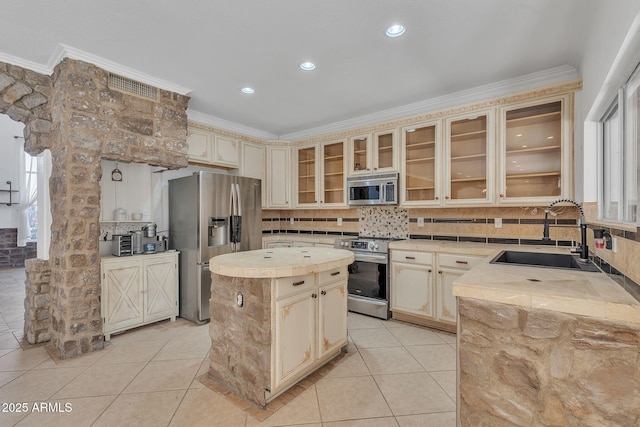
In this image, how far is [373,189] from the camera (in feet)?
12.9

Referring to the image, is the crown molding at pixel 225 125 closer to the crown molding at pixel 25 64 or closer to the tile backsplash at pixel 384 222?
the crown molding at pixel 25 64

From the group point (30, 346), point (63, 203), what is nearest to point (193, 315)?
point (30, 346)

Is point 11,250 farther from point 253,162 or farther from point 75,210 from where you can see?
point 253,162

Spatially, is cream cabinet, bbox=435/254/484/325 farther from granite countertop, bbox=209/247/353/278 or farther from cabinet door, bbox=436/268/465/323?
granite countertop, bbox=209/247/353/278

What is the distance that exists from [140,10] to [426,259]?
3278 mm

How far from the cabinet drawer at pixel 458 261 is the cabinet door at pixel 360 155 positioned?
4.82 feet

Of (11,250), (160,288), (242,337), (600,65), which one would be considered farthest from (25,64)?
(11,250)

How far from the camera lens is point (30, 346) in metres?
2.85

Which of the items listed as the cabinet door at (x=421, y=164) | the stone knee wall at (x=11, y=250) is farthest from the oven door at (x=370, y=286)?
the stone knee wall at (x=11, y=250)

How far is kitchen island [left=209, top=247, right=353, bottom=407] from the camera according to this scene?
1.96 m

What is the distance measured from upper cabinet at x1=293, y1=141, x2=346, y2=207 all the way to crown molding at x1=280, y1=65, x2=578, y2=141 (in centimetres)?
27

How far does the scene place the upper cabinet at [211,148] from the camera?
3815 millimetres

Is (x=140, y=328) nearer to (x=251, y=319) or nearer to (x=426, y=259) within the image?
(x=251, y=319)

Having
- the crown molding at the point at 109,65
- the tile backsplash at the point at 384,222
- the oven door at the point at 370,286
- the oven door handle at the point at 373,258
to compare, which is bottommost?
the oven door at the point at 370,286
